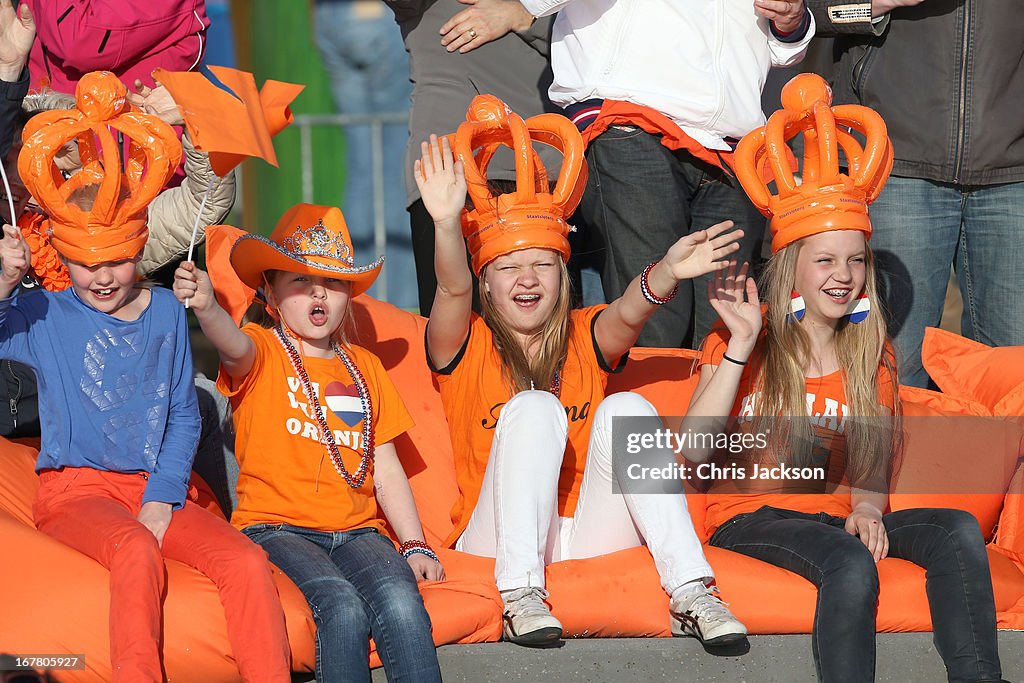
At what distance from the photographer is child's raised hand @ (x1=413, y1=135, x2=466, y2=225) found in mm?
3039

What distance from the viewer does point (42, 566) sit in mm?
2703

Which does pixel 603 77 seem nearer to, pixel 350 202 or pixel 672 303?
pixel 672 303

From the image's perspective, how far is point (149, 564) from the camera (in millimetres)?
2662

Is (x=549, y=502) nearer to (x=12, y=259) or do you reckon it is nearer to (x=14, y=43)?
(x=12, y=259)

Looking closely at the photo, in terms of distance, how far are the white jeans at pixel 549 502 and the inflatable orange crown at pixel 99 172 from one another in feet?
3.21

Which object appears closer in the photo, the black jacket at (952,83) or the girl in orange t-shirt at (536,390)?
the girl in orange t-shirt at (536,390)

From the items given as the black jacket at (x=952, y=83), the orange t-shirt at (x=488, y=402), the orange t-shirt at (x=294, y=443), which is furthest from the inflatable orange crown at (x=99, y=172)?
the black jacket at (x=952, y=83)

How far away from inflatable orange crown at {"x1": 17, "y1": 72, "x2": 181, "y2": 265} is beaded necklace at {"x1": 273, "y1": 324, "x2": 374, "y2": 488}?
47 centimetres

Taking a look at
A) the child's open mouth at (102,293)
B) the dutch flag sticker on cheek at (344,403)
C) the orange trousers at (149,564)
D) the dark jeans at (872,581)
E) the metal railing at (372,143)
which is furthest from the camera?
the metal railing at (372,143)

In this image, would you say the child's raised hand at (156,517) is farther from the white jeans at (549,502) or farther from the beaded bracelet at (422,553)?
the white jeans at (549,502)

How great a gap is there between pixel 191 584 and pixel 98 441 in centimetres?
45

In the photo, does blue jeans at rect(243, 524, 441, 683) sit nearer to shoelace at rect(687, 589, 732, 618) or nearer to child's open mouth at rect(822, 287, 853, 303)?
shoelace at rect(687, 589, 732, 618)

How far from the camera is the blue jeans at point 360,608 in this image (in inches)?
107

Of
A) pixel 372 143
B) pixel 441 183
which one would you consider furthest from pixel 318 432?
pixel 372 143
